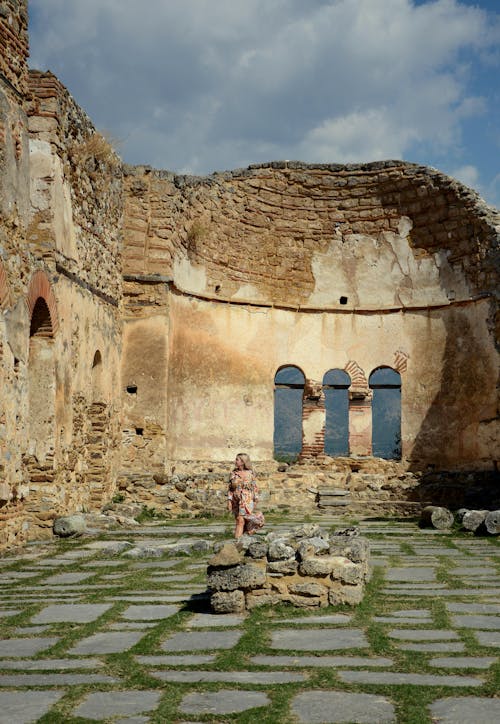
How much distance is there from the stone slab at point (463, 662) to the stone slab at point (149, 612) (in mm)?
2205

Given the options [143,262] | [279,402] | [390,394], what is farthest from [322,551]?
[390,394]

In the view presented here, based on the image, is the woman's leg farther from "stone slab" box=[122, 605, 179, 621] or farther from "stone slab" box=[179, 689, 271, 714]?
"stone slab" box=[179, 689, 271, 714]

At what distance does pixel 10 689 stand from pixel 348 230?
646 inches

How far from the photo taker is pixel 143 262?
16.2m

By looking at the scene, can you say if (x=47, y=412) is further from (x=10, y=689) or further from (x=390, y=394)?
(x=390, y=394)

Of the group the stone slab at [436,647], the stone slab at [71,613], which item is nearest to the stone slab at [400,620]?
the stone slab at [436,647]

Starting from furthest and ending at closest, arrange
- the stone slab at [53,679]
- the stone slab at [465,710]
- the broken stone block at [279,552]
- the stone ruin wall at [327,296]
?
the stone ruin wall at [327,296] < the broken stone block at [279,552] < the stone slab at [53,679] < the stone slab at [465,710]

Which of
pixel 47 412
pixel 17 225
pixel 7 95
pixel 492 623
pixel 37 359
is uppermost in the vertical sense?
pixel 7 95

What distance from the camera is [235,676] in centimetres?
421

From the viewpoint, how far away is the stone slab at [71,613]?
5.86m

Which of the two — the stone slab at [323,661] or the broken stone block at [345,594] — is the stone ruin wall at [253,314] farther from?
the stone slab at [323,661]

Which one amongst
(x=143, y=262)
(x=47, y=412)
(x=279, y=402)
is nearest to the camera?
(x=47, y=412)

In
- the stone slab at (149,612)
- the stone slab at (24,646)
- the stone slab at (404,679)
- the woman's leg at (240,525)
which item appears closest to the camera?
the stone slab at (404,679)

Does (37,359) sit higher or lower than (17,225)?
lower
